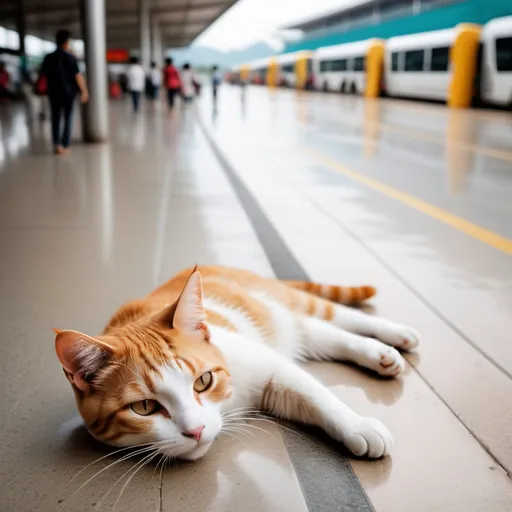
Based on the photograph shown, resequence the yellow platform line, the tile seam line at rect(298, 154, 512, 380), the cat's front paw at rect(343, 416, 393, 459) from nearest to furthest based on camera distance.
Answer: the cat's front paw at rect(343, 416, 393, 459) → the tile seam line at rect(298, 154, 512, 380) → the yellow platform line

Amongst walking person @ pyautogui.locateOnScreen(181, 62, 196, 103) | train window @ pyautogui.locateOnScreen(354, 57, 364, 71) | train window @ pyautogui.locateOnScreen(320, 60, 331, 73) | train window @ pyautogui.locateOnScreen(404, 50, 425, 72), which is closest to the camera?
walking person @ pyautogui.locateOnScreen(181, 62, 196, 103)

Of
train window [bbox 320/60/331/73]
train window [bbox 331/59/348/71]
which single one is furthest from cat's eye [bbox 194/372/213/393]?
train window [bbox 320/60/331/73]

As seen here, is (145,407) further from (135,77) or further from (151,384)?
(135,77)

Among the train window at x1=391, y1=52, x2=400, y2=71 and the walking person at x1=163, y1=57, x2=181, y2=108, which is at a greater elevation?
the train window at x1=391, y1=52, x2=400, y2=71

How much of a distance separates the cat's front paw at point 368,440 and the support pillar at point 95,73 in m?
9.65

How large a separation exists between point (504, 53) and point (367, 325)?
17454mm

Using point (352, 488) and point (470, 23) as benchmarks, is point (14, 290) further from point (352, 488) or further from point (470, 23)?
point (470, 23)

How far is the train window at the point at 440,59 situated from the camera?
2111 cm

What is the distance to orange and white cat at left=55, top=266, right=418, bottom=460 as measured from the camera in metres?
1.70

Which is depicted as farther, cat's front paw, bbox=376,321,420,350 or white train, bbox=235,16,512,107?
white train, bbox=235,16,512,107

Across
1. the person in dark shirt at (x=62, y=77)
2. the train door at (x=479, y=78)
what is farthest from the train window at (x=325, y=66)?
the person in dark shirt at (x=62, y=77)

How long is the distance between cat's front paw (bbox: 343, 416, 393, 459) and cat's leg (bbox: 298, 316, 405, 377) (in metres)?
0.53

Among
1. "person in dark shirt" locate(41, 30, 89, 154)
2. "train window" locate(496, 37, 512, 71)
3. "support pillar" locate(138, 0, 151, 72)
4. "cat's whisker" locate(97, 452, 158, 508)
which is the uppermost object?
"support pillar" locate(138, 0, 151, 72)

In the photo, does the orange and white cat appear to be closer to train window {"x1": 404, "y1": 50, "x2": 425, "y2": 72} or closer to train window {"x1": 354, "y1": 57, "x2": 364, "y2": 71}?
train window {"x1": 404, "y1": 50, "x2": 425, "y2": 72}
